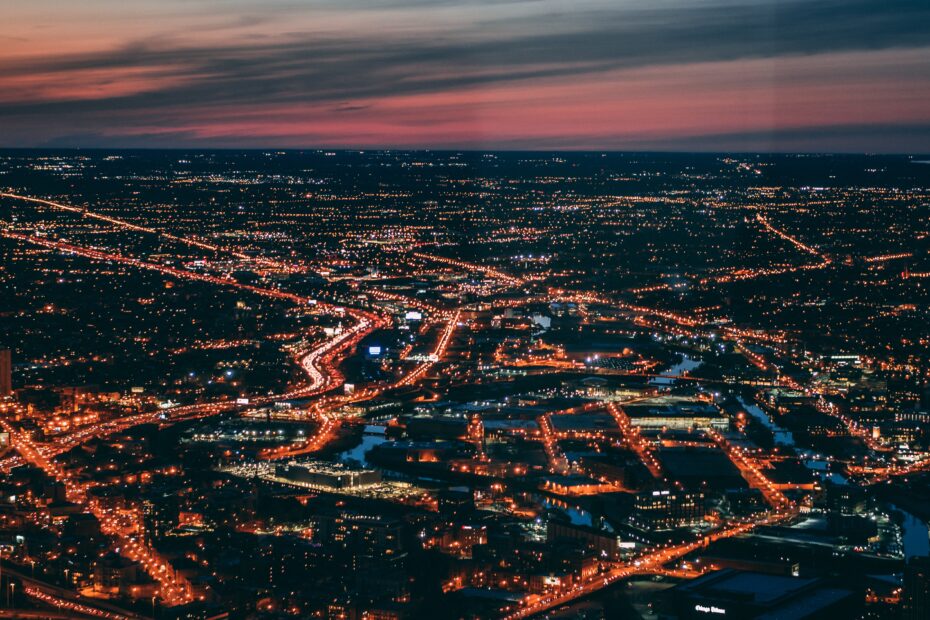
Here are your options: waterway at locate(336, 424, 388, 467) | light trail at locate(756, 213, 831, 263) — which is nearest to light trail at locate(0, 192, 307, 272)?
light trail at locate(756, 213, 831, 263)

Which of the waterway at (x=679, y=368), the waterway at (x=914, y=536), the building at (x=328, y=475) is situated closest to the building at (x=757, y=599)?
Result: the waterway at (x=914, y=536)

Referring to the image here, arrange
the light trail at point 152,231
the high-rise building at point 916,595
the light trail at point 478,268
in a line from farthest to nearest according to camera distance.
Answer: the light trail at point 152,231 < the light trail at point 478,268 < the high-rise building at point 916,595

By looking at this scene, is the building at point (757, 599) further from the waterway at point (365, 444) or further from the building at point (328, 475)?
the waterway at point (365, 444)

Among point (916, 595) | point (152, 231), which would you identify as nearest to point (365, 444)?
point (916, 595)

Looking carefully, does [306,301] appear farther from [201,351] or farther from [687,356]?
[687,356]

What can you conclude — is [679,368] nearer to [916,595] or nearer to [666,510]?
[666,510]

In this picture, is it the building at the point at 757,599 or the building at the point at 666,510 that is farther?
the building at the point at 666,510

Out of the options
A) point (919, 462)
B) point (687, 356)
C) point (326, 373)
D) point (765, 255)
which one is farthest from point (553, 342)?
point (765, 255)
